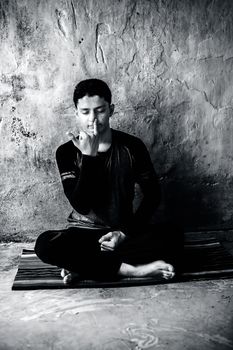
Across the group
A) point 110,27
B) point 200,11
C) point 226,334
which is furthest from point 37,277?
point 200,11

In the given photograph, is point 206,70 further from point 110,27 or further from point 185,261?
point 185,261

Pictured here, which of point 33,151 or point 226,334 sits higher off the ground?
point 33,151

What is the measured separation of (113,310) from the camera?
2572 millimetres

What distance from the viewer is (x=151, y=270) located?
2904mm

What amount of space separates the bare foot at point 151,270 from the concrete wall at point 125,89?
1001 millimetres

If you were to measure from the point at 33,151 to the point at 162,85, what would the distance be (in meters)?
1.16

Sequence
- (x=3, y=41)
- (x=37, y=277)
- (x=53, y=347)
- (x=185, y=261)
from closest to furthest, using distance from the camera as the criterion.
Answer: (x=53, y=347), (x=37, y=277), (x=185, y=261), (x=3, y=41)

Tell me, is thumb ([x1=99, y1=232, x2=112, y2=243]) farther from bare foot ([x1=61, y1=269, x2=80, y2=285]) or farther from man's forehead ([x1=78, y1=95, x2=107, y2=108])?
man's forehead ([x1=78, y1=95, x2=107, y2=108])

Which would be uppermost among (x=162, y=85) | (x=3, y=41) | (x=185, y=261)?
(x=3, y=41)

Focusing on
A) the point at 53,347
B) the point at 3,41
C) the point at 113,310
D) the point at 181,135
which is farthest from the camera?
the point at 181,135

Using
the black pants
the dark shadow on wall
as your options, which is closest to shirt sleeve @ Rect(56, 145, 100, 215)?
the black pants

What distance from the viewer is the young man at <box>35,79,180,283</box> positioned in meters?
2.89

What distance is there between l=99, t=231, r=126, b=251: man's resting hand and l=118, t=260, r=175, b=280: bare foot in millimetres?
140

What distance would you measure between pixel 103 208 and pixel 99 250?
→ 362mm
